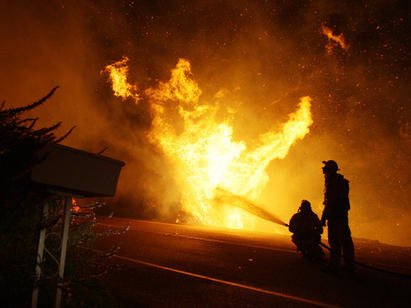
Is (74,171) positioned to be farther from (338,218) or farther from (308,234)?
(308,234)

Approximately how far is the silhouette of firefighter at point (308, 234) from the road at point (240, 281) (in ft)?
0.76

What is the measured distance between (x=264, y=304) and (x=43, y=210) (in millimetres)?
2824

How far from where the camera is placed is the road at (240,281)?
157 inches

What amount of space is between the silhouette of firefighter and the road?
0.23 m

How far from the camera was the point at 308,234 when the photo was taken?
6.89 m

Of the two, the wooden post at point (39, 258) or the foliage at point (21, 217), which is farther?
the wooden post at point (39, 258)

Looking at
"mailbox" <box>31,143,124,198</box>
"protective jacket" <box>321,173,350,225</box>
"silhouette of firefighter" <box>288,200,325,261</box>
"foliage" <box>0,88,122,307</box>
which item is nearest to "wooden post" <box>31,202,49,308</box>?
"foliage" <box>0,88,122,307</box>

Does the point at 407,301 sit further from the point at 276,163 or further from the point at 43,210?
the point at 276,163

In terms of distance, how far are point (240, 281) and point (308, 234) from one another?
2658 mm

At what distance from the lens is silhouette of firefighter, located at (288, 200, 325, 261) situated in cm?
682

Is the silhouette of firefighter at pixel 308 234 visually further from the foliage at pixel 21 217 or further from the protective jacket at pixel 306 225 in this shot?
the foliage at pixel 21 217

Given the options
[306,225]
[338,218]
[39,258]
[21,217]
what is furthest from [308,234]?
[21,217]

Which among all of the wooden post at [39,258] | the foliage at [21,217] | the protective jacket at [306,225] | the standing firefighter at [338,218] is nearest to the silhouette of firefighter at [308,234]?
the protective jacket at [306,225]

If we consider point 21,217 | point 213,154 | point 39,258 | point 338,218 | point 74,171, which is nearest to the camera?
point 74,171
